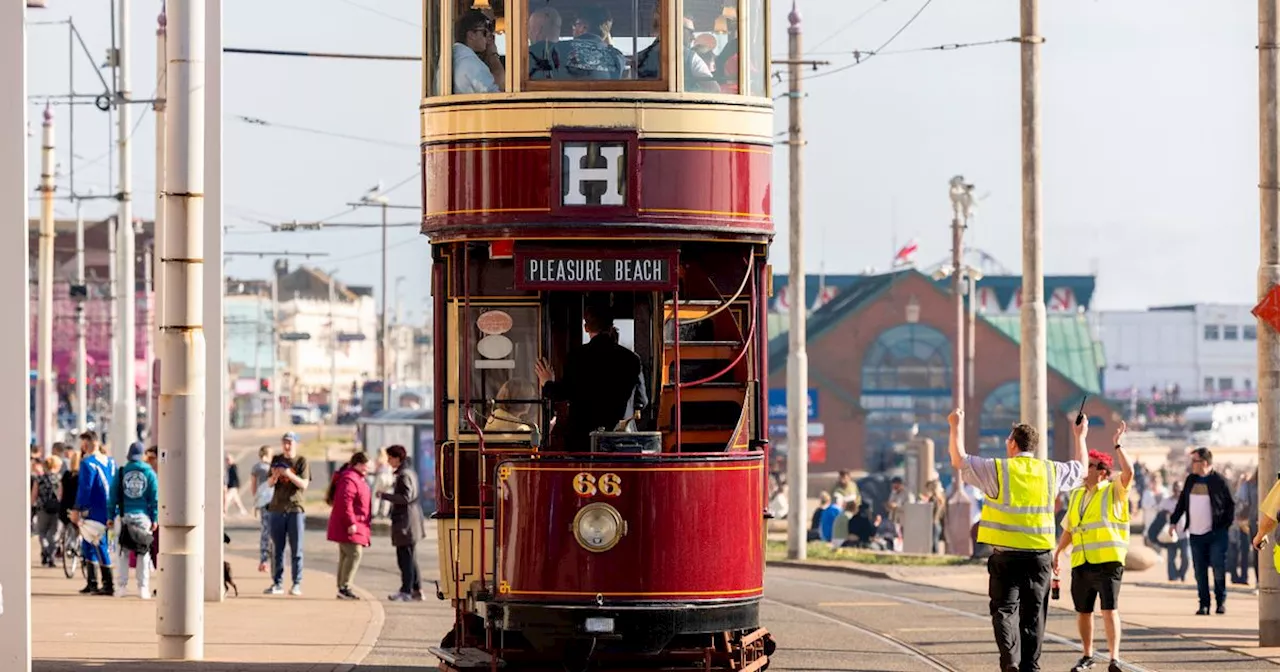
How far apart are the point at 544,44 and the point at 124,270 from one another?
25.9 meters

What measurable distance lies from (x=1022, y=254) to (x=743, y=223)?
1295 cm

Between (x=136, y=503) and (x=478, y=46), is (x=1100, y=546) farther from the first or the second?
(x=136, y=503)

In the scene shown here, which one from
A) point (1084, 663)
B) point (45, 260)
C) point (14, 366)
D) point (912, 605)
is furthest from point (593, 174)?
point (45, 260)

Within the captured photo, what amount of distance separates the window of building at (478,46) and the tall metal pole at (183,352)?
297 centimetres

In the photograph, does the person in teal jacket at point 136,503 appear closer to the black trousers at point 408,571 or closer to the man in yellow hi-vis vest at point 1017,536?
the black trousers at point 408,571

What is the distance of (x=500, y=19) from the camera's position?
566 inches

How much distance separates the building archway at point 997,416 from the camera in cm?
7612

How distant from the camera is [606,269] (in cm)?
1381

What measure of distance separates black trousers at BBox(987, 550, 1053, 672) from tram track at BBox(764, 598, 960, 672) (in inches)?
89.9

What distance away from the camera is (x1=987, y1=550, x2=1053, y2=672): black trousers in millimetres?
14875

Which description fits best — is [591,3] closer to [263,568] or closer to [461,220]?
[461,220]

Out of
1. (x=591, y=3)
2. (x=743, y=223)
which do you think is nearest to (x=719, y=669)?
(x=743, y=223)

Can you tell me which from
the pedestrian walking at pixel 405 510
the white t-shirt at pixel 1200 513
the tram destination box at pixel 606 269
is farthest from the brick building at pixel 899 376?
the tram destination box at pixel 606 269

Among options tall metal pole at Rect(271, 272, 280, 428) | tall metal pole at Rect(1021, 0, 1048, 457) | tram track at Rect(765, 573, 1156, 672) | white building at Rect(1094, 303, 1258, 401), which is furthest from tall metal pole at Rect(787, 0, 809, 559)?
white building at Rect(1094, 303, 1258, 401)
